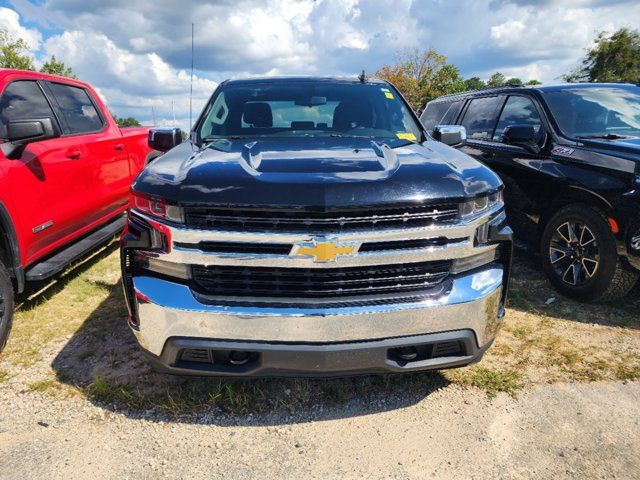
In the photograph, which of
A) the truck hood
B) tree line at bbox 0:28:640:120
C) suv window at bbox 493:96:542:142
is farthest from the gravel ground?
tree line at bbox 0:28:640:120

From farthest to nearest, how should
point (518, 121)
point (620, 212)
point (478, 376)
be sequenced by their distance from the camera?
point (518, 121)
point (620, 212)
point (478, 376)

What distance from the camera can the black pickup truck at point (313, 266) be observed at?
2.20 m

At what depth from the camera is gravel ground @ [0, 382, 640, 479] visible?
224 cm

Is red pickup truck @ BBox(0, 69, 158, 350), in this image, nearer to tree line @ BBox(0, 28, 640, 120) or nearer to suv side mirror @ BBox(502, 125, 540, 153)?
suv side mirror @ BBox(502, 125, 540, 153)

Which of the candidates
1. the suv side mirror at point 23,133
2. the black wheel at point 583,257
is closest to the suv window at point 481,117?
the black wheel at point 583,257

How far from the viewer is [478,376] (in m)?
3.03

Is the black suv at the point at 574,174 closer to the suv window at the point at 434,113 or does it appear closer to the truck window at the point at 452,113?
the truck window at the point at 452,113

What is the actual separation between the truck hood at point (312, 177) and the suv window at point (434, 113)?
4.42m

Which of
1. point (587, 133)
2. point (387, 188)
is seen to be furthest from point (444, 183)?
point (587, 133)

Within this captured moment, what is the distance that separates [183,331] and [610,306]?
147 inches

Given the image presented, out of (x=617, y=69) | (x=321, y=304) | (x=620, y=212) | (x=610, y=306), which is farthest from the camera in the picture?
(x=617, y=69)

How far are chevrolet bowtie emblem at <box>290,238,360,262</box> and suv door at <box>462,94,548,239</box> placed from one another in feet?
10.5

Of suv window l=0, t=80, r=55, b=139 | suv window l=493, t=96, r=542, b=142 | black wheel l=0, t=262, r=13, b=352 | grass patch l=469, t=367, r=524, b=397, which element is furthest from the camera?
suv window l=493, t=96, r=542, b=142

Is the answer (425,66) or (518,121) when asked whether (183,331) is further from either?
(425,66)
